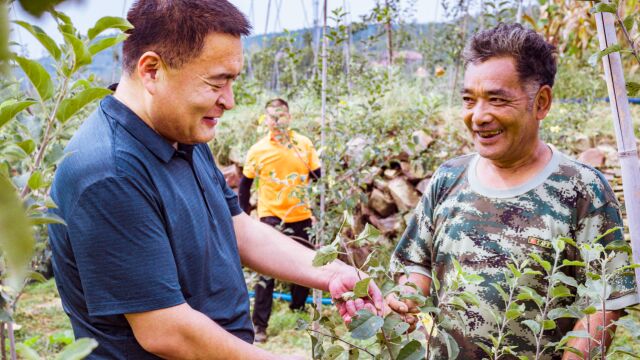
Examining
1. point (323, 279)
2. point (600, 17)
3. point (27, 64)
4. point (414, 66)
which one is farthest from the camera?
point (414, 66)

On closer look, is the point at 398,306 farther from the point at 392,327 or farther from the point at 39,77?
the point at 39,77

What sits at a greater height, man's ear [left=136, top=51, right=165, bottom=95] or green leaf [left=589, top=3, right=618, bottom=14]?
green leaf [left=589, top=3, right=618, bottom=14]

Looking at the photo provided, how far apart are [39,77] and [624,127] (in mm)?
1036

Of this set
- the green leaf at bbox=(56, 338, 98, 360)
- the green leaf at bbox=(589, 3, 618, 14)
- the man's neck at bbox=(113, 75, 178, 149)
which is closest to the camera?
the green leaf at bbox=(56, 338, 98, 360)

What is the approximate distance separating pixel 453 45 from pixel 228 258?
6.45 meters

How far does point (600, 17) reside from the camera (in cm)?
115

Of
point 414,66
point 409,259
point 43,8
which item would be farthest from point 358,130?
point 414,66

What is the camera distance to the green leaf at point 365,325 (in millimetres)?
1006

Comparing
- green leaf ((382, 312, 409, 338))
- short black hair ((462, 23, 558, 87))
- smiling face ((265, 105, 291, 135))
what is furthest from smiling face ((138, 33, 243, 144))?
smiling face ((265, 105, 291, 135))

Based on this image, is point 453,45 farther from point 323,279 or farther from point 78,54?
point 78,54

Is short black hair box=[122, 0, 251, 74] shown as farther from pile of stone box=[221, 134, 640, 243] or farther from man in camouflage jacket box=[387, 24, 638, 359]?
pile of stone box=[221, 134, 640, 243]

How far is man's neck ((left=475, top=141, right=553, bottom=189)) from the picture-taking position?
5.49 ft

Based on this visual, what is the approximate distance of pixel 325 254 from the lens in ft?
3.62

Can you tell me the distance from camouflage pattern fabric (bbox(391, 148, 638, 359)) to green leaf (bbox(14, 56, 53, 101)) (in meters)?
1.04
